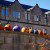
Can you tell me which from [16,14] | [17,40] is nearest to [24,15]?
[16,14]

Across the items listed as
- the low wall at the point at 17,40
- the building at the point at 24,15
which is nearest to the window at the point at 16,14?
the building at the point at 24,15

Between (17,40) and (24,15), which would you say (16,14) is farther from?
(17,40)

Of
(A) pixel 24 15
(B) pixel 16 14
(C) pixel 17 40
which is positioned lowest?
(C) pixel 17 40

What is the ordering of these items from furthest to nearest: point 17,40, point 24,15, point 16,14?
point 24,15 → point 16,14 → point 17,40

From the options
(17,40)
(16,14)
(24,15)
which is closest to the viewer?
(17,40)

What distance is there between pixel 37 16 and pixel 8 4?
21.9 ft

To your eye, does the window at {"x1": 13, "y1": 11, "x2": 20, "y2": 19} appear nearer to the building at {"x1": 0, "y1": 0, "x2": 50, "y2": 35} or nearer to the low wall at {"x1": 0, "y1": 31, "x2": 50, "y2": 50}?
the building at {"x1": 0, "y1": 0, "x2": 50, "y2": 35}

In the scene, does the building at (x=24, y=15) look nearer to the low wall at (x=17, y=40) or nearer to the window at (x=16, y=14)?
the window at (x=16, y=14)

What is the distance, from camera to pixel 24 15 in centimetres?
4244

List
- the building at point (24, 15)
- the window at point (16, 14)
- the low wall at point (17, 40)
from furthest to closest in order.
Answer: the window at point (16, 14) → the building at point (24, 15) → the low wall at point (17, 40)

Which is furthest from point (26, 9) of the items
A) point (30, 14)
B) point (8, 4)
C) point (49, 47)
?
point (49, 47)

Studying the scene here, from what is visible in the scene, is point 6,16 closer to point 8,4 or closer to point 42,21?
point 8,4

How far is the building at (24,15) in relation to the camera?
130 ft

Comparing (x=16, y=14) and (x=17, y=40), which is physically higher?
(x=16, y=14)
